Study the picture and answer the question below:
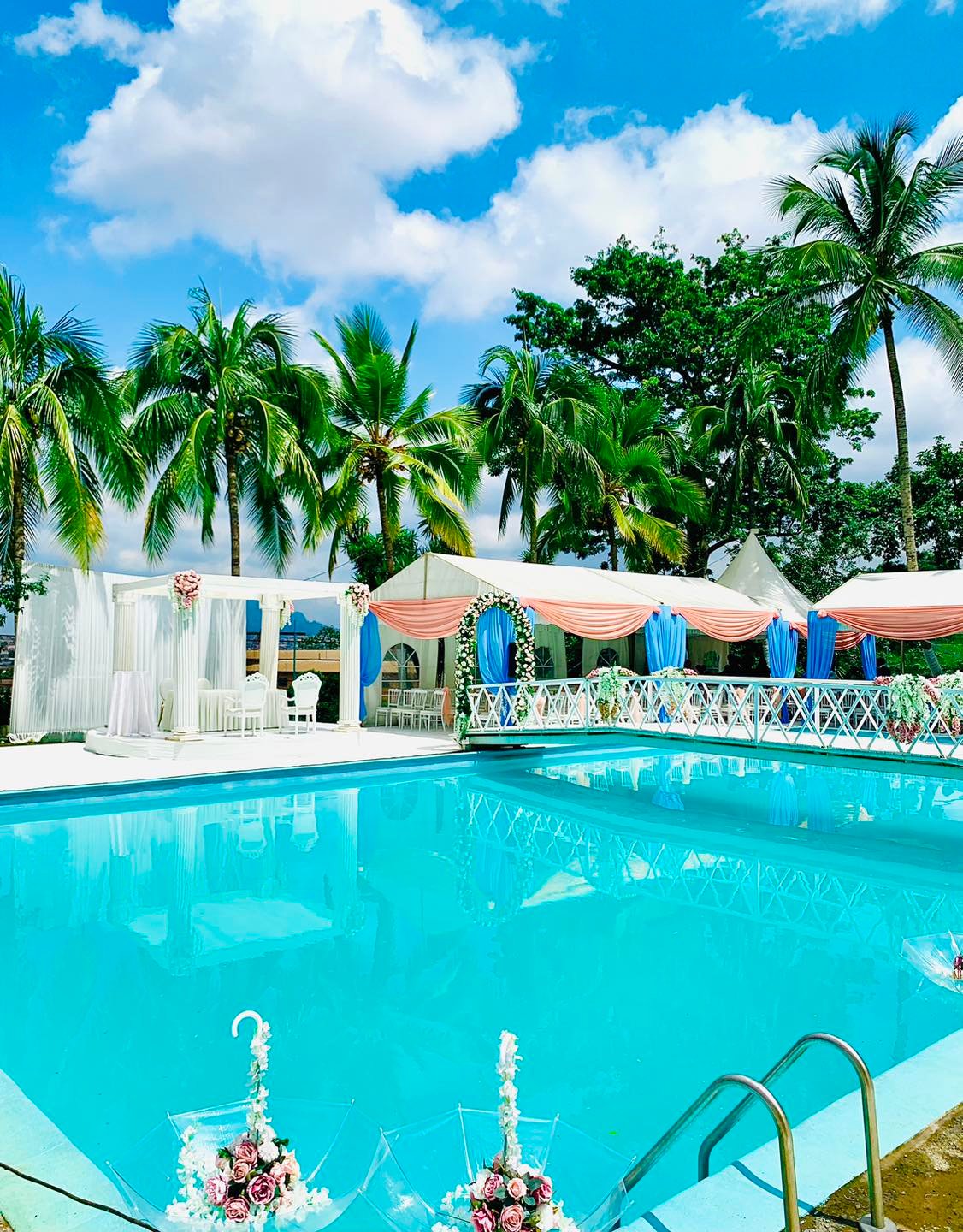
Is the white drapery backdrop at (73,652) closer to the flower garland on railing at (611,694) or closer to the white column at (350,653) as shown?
the white column at (350,653)

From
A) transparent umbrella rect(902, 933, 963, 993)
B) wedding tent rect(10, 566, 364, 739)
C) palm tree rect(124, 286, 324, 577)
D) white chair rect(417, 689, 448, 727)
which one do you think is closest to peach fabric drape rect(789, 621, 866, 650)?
white chair rect(417, 689, 448, 727)

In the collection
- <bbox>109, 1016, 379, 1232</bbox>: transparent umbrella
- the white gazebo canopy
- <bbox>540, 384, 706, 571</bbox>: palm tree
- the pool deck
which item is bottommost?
<bbox>109, 1016, 379, 1232</bbox>: transparent umbrella

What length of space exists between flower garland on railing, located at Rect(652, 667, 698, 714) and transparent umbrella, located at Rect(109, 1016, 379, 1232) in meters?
10.1

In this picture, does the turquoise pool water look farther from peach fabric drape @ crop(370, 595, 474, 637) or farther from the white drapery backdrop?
the white drapery backdrop

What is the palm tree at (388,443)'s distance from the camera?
18.7 m

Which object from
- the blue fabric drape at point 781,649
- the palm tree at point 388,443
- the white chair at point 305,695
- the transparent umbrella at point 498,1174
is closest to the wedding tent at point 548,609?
the blue fabric drape at point 781,649

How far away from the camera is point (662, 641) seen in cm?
1638

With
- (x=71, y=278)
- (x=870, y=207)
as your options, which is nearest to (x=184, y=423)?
(x=71, y=278)

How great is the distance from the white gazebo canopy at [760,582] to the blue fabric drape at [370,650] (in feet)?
30.1

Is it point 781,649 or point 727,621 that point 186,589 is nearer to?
point 727,621

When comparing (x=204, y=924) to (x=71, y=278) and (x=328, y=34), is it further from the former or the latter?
(x=71, y=278)

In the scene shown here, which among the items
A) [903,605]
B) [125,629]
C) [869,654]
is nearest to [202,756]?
[125,629]

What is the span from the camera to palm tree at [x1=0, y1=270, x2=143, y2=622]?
13.8 meters

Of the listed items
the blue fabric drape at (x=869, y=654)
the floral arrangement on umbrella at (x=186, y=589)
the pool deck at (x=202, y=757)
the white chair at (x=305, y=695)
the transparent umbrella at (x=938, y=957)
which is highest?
the floral arrangement on umbrella at (x=186, y=589)
